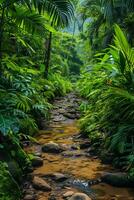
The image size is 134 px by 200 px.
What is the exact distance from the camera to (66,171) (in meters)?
5.52

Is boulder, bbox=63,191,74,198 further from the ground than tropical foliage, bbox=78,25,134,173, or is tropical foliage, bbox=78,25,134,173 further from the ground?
tropical foliage, bbox=78,25,134,173

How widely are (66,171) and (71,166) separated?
0.27m

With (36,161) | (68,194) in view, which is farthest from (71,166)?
(68,194)

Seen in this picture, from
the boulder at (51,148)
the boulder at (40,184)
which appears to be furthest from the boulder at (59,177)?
the boulder at (51,148)

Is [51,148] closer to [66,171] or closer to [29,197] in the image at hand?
[66,171]

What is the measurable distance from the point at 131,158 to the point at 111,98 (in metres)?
2.02

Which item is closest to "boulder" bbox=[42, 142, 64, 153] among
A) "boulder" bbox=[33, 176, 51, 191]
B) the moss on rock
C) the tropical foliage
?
the tropical foliage

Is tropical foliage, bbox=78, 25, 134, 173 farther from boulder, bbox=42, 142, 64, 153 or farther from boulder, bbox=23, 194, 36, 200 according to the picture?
boulder, bbox=23, 194, 36, 200

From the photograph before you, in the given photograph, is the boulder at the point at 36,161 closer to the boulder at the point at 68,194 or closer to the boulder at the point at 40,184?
the boulder at the point at 40,184

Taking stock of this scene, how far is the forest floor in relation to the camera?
4617 mm

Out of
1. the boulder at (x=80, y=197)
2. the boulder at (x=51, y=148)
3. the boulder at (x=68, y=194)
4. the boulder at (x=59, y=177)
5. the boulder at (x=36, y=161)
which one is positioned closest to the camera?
the boulder at (x=80, y=197)

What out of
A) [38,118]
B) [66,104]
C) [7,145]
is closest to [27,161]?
[7,145]

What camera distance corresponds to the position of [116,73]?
6883 millimetres

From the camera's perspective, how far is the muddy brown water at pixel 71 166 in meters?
4.67
